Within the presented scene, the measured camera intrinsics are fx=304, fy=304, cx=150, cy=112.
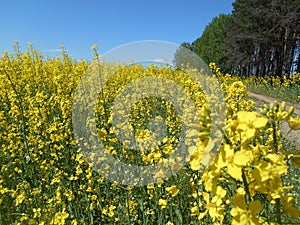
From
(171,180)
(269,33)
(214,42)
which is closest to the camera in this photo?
(171,180)

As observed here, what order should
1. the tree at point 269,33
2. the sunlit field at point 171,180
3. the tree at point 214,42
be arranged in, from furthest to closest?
the tree at point 214,42 < the tree at point 269,33 < the sunlit field at point 171,180

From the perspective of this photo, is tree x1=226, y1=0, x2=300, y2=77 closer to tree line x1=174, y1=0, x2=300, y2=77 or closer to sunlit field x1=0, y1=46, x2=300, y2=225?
tree line x1=174, y1=0, x2=300, y2=77

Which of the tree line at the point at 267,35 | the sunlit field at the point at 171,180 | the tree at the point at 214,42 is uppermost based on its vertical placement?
the tree at the point at 214,42

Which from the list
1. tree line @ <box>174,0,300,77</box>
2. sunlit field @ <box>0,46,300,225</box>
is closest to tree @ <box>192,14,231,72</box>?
tree line @ <box>174,0,300,77</box>

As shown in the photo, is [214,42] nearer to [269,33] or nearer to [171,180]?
[269,33]

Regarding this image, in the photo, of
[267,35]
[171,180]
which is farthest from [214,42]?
[171,180]

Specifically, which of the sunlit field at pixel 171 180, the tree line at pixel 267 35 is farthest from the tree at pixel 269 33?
the sunlit field at pixel 171 180

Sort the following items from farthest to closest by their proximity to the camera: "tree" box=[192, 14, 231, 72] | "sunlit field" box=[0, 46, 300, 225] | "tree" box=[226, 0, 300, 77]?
"tree" box=[192, 14, 231, 72]
"tree" box=[226, 0, 300, 77]
"sunlit field" box=[0, 46, 300, 225]

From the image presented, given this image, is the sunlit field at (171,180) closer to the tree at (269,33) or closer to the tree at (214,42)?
the tree at (269,33)

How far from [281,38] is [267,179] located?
976 inches

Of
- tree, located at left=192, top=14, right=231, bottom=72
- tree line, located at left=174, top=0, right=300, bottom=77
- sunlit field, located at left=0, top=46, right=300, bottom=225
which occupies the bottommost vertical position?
sunlit field, located at left=0, top=46, right=300, bottom=225

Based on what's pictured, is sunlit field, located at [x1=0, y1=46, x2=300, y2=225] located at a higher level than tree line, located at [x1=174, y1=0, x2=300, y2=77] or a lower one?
lower

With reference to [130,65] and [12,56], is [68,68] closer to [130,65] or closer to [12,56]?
[12,56]

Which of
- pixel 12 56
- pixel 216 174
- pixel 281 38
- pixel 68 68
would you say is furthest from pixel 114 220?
pixel 281 38
